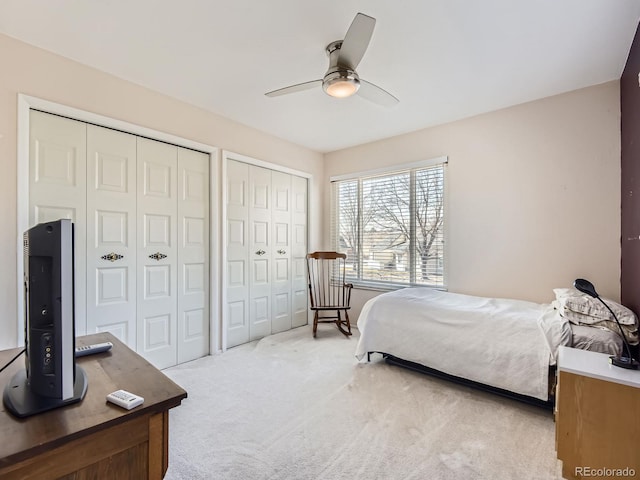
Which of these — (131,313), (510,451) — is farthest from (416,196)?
(131,313)

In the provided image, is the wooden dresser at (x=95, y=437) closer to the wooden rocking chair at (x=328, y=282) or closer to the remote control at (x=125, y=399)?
the remote control at (x=125, y=399)

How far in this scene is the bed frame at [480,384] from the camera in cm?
202

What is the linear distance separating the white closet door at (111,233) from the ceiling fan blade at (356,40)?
190cm

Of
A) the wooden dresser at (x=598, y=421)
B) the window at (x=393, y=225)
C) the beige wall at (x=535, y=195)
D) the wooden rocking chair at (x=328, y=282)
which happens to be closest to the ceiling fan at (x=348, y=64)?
the beige wall at (x=535, y=195)

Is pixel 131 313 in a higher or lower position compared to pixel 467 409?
higher

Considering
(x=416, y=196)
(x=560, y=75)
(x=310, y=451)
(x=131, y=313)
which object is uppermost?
(x=560, y=75)

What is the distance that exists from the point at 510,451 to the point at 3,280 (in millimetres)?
3205

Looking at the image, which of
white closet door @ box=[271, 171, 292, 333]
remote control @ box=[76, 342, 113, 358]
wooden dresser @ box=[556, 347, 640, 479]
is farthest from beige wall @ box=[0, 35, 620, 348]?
wooden dresser @ box=[556, 347, 640, 479]

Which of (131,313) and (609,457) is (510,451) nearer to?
(609,457)

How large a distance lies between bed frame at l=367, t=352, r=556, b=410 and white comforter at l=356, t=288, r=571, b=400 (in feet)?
0.23

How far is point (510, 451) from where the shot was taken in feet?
5.62

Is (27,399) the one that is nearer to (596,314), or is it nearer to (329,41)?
(329,41)

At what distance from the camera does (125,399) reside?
2.96 ft

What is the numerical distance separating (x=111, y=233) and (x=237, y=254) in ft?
4.07
